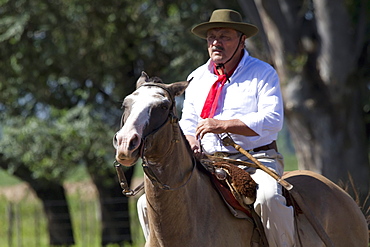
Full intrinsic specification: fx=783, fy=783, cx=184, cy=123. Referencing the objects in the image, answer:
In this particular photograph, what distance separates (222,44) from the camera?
6.23m

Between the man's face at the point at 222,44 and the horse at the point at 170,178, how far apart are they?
956 mm

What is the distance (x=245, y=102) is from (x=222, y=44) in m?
0.53

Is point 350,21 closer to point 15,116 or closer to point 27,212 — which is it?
point 15,116

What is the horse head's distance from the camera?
15.2 ft

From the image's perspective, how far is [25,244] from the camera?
20.8 meters

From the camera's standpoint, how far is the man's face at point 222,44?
20.3 ft

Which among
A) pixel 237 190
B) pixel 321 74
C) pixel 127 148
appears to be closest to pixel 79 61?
pixel 321 74

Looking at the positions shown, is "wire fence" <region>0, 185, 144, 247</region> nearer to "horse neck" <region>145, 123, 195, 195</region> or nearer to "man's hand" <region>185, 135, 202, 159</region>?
"man's hand" <region>185, 135, 202, 159</region>

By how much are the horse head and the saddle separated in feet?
2.81

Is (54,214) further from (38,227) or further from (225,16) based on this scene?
(225,16)

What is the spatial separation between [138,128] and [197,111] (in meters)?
1.63

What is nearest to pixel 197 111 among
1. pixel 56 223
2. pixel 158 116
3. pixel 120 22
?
pixel 158 116

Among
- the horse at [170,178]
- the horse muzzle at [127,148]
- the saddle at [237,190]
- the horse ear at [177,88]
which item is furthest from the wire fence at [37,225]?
the horse muzzle at [127,148]

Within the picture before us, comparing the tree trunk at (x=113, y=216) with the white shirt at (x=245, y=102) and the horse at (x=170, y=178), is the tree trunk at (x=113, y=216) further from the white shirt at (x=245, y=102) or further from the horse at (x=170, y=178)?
the horse at (x=170, y=178)
